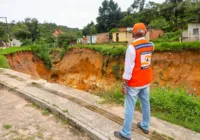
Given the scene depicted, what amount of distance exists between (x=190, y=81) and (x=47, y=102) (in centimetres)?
974

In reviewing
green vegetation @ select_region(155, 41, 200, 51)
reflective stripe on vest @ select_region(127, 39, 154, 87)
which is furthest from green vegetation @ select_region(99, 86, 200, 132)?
green vegetation @ select_region(155, 41, 200, 51)

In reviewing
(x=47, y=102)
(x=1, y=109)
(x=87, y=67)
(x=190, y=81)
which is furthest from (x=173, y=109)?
(x=87, y=67)

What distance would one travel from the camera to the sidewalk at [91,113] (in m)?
2.90

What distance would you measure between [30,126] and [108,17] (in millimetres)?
38933

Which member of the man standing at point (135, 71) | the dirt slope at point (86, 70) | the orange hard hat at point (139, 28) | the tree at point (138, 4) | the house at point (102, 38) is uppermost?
the tree at point (138, 4)

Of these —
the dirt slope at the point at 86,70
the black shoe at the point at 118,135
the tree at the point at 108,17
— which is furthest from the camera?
the tree at the point at 108,17

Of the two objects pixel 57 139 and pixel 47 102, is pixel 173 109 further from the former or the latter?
pixel 47 102

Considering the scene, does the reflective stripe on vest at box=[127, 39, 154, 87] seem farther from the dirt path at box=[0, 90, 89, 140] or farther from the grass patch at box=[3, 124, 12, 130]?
the grass patch at box=[3, 124, 12, 130]

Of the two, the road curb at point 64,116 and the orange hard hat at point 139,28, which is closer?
the orange hard hat at point 139,28

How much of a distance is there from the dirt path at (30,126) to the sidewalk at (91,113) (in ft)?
0.59

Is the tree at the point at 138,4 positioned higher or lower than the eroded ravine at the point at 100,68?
higher

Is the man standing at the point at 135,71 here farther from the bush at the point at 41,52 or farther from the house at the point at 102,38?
the house at the point at 102,38

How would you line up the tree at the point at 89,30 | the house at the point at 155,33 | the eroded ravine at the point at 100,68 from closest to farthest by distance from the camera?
the eroded ravine at the point at 100,68 → the house at the point at 155,33 → the tree at the point at 89,30

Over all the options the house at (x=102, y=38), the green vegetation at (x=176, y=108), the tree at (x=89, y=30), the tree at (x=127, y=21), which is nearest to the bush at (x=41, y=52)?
the house at (x=102, y=38)
